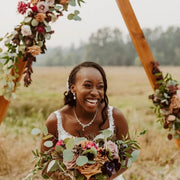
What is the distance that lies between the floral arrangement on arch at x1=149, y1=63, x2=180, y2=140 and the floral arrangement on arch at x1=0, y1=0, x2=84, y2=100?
34.9 inches

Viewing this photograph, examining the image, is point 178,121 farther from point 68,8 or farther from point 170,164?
point 170,164

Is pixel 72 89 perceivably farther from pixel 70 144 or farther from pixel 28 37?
pixel 70 144

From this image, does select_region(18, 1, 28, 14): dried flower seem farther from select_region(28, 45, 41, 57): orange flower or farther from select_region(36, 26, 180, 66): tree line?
select_region(36, 26, 180, 66): tree line

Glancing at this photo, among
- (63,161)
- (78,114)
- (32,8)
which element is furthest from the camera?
(78,114)

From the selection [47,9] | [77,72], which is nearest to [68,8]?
[47,9]

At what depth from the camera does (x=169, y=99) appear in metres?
2.19

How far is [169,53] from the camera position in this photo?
396 cm

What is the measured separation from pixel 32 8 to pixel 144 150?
106 inches

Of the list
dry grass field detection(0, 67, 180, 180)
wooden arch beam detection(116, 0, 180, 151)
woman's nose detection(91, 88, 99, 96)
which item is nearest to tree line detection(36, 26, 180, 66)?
dry grass field detection(0, 67, 180, 180)

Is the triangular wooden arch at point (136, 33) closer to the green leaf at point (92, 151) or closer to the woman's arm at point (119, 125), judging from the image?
the woman's arm at point (119, 125)

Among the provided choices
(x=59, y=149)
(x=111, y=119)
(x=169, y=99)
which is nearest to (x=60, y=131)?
(x=111, y=119)

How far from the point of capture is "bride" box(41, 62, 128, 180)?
1.64m

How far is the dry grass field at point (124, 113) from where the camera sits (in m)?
3.40

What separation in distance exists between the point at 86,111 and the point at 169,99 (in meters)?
0.79
